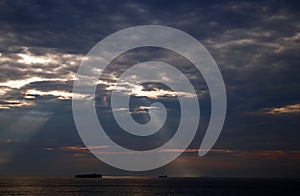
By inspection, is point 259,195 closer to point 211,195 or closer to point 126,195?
point 211,195

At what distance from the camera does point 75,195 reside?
15700 centimetres

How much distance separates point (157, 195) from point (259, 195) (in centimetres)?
4346

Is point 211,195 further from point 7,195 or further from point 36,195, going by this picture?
point 7,195

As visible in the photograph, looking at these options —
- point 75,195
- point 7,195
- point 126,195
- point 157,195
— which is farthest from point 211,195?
Result: point 7,195

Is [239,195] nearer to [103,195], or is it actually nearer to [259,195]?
[259,195]

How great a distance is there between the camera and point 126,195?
512 ft

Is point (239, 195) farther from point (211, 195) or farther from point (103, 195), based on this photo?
point (103, 195)

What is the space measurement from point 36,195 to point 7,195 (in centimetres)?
1299

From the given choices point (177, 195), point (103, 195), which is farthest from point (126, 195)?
point (177, 195)

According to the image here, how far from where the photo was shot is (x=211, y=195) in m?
160

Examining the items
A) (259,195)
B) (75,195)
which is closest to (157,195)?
(75,195)

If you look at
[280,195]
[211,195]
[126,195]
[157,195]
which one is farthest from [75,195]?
[280,195]

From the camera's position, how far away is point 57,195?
157 meters

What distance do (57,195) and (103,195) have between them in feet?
61.4
